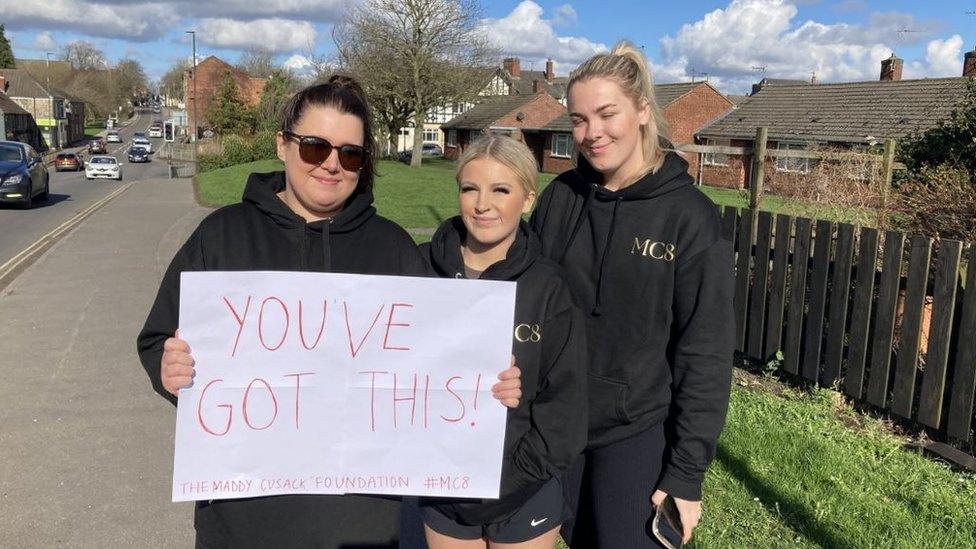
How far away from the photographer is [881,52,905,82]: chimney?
144ft

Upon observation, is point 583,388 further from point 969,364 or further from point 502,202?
point 969,364

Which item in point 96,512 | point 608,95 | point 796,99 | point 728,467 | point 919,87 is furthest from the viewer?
point 796,99

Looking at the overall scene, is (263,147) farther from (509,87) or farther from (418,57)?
(509,87)

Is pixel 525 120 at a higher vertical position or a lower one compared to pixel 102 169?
Answer: higher

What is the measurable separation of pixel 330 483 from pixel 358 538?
0.19m

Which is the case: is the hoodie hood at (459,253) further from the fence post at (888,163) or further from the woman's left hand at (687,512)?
the fence post at (888,163)

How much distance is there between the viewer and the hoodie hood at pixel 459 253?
2.23 metres

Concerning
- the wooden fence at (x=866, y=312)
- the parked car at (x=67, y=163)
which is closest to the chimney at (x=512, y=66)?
the parked car at (x=67, y=163)

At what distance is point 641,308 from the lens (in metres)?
2.26

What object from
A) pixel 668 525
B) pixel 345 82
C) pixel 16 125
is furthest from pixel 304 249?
pixel 16 125

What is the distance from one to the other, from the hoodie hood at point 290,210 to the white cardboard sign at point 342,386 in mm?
195

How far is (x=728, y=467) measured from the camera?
14.3 ft

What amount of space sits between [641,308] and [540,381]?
38 centimetres

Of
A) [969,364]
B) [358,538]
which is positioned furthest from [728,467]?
[358,538]
